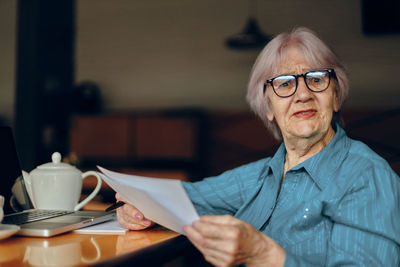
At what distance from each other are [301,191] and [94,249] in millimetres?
627

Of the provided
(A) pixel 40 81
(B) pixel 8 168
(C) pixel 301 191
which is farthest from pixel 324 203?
(A) pixel 40 81

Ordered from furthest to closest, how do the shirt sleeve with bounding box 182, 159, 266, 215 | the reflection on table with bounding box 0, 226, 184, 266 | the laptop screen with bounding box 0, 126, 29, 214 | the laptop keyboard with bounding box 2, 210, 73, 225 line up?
the shirt sleeve with bounding box 182, 159, 266, 215 → the laptop screen with bounding box 0, 126, 29, 214 → the laptop keyboard with bounding box 2, 210, 73, 225 → the reflection on table with bounding box 0, 226, 184, 266

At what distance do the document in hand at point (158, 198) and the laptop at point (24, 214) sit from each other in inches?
6.1

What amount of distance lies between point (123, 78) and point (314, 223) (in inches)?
152

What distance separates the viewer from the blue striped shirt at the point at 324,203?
3.11ft

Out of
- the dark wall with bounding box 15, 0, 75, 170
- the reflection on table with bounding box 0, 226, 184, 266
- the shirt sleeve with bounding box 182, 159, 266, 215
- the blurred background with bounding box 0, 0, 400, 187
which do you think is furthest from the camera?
the dark wall with bounding box 15, 0, 75, 170

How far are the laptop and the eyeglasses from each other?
28.0 inches

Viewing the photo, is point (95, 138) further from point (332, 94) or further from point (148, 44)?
point (332, 94)

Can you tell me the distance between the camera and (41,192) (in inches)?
48.9

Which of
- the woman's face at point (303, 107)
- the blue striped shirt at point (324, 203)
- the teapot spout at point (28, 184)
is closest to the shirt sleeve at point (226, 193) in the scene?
the blue striped shirt at point (324, 203)

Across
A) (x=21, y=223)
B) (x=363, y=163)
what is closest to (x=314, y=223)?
(x=363, y=163)

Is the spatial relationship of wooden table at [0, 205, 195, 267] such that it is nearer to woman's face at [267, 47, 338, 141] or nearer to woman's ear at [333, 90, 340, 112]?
woman's face at [267, 47, 338, 141]

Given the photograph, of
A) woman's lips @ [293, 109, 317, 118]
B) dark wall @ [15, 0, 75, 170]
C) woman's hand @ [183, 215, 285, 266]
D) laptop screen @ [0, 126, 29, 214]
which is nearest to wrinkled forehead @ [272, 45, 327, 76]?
woman's lips @ [293, 109, 317, 118]

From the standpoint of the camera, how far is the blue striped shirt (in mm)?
948
